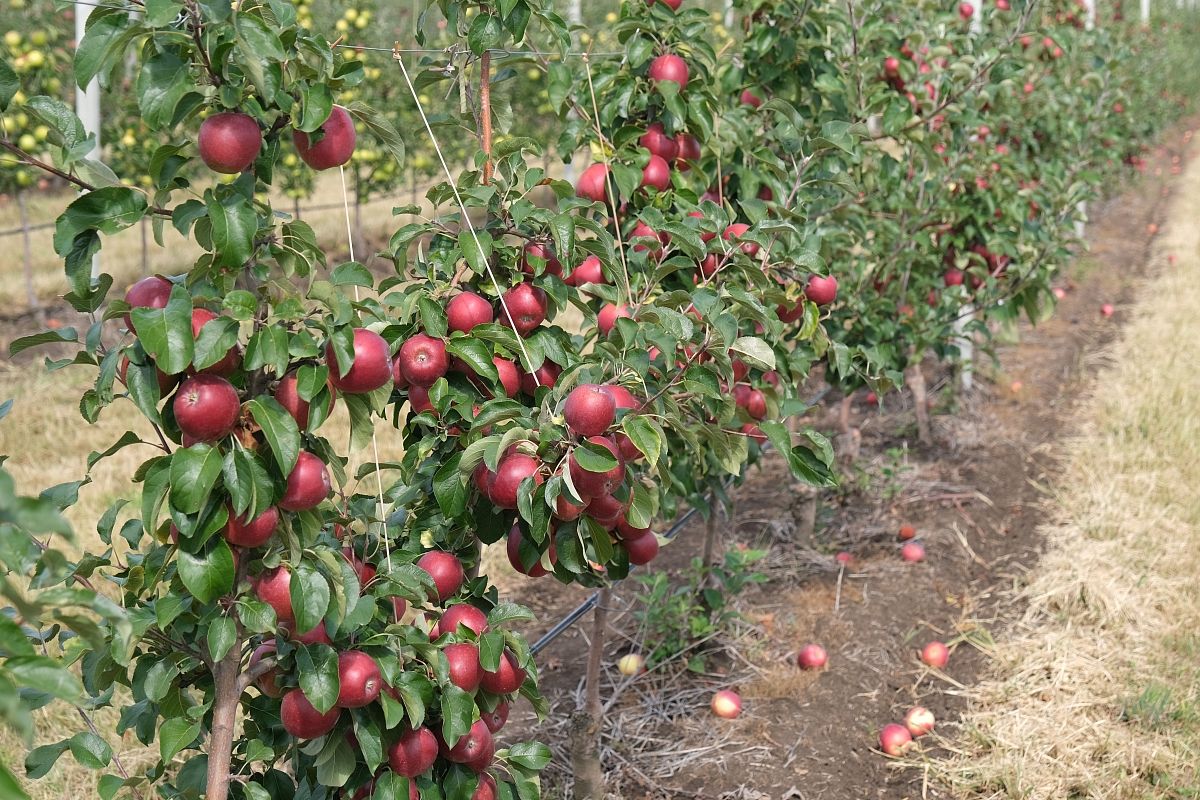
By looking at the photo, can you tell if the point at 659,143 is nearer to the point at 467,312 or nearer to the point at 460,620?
the point at 467,312

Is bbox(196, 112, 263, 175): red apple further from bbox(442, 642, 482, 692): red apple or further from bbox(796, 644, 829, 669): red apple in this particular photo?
bbox(796, 644, 829, 669): red apple

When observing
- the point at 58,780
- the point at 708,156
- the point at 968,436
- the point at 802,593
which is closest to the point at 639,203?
the point at 708,156

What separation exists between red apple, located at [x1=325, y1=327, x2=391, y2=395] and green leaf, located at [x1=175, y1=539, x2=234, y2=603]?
0.24m

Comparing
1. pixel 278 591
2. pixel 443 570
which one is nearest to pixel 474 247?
pixel 443 570

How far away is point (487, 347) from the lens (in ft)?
5.40

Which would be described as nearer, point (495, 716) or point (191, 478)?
Answer: point (191, 478)

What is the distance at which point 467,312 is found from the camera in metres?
1.66

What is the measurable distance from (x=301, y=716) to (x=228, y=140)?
72 cm

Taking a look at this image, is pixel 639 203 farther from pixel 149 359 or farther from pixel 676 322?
pixel 149 359

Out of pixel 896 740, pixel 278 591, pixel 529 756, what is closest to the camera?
pixel 278 591

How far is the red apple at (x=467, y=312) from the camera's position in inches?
65.2

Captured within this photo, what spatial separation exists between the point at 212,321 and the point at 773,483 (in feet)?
10.3

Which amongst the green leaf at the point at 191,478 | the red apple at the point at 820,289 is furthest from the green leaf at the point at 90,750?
the red apple at the point at 820,289

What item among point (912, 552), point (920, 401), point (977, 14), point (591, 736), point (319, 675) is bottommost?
point (912, 552)
